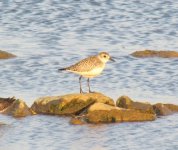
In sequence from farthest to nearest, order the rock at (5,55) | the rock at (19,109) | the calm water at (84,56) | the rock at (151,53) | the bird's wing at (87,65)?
the rock at (151,53)
the rock at (5,55)
the bird's wing at (87,65)
the rock at (19,109)
the calm water at (84,56)

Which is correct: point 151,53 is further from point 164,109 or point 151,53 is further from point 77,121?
point 77,121

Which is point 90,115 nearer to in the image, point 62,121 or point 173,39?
point 62,121

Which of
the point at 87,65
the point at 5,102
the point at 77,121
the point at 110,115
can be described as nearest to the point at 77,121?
the point at 77,121

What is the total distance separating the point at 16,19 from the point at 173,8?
19.2ft

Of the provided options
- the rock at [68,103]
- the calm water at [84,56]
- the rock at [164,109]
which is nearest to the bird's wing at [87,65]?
the rock at [68,103]

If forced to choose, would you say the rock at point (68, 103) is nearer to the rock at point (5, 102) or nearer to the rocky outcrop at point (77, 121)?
the rocky outcrop at point (77, 121)

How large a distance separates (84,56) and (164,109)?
6290mm

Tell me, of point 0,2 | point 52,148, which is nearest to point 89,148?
point 52,148

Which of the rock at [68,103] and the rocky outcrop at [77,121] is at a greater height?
the rock at [68,103]

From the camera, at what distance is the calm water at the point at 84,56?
19.4 metres

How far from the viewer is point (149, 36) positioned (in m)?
29.9

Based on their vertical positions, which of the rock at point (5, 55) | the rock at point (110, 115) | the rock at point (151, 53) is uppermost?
the rock at point (5, 55)

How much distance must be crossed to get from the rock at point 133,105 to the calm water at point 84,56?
0.45 meters

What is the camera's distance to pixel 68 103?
21.3 meters
